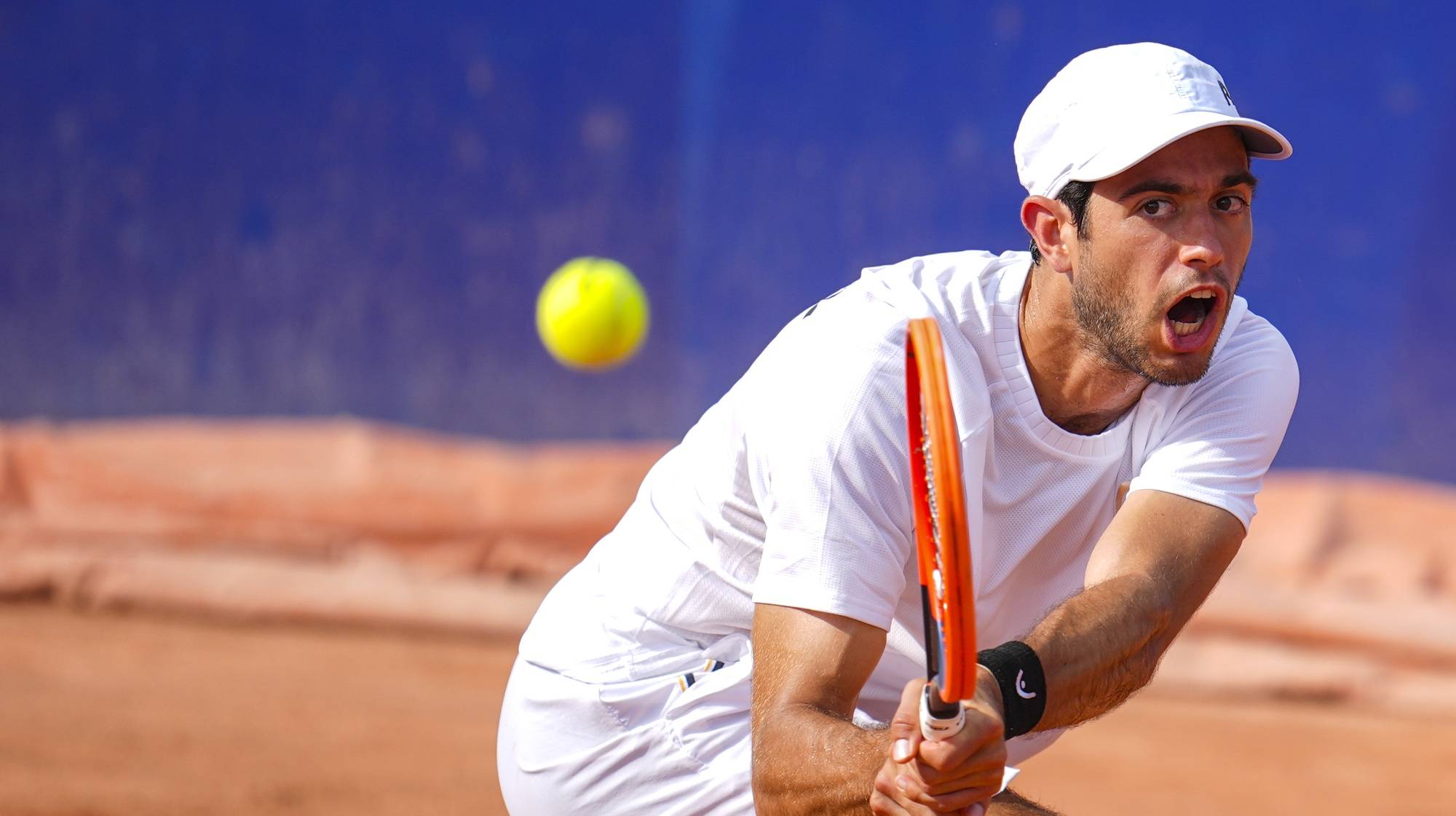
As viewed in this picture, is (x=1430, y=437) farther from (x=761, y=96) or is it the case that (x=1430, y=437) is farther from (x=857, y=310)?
(x=857, y=310)

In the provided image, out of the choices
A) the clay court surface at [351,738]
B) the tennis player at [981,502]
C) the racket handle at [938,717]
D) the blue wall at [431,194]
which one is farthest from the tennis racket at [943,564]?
the blue wall at [431,194]

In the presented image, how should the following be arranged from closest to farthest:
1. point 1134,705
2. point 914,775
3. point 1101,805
Answer: point 914,775, point 1101,805, point 1134,705

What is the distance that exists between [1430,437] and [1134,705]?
68.6 inches

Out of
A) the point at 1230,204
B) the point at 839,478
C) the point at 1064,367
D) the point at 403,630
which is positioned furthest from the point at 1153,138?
the point at 403,630

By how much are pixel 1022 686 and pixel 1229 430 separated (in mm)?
611

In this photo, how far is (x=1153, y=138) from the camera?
6.15 ft

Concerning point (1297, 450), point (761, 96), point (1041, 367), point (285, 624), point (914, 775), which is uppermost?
point (761, 96)

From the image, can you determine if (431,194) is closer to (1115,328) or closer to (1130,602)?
(1115,328)

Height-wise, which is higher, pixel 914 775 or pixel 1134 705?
pixel 914 775

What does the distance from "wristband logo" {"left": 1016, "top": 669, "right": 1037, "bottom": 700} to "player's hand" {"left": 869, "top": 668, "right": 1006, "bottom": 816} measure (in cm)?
12

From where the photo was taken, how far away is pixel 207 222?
6484 mm

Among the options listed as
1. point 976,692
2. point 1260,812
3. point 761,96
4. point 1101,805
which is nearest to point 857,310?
point 976,692

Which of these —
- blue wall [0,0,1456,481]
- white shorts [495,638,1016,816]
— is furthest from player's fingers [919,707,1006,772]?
blue wall [0,0,1456,481]

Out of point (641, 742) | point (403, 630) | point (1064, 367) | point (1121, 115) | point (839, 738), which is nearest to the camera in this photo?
point (839, 738)
